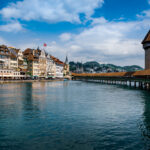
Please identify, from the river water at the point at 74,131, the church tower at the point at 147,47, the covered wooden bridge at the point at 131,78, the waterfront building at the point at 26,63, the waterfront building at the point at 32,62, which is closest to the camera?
the river water at the point at 74,131

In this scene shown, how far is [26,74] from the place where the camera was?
5241 inches

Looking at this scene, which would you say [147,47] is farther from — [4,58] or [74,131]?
[4,58]

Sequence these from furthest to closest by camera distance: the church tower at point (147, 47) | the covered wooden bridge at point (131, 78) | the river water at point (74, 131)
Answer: the church tower at point (147, 47) → the covered wooden bridge at point (131, 78) → the river water at point (74, 131)

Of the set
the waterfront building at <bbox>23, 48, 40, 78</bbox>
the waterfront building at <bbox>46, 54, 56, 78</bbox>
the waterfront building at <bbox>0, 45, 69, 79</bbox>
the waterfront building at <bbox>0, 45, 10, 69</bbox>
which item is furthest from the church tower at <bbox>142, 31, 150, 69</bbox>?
the waterfront building at <bbox>46, 54, 56, 78</bbox>

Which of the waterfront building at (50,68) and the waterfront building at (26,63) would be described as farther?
the waterfront building at (50,68)

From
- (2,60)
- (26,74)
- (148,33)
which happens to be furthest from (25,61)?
(148,33)

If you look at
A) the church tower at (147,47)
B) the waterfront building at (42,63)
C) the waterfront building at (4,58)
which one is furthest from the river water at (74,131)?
the waterfront building at (42,63)

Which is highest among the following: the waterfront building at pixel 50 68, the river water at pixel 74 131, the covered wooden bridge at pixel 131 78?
the waterfront building at pixel 50 68

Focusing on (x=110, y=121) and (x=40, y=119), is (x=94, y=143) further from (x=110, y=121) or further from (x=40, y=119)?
(x=40, y=119)

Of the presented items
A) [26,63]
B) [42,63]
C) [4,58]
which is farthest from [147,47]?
[42,63]

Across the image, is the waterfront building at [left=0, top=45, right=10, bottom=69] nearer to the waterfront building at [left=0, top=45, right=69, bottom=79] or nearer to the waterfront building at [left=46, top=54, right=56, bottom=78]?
the waterfront building at [left=0, top=45, right=69, bottom=79]

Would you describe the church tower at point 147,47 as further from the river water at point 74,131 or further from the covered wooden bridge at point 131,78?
the river water at point 74,131

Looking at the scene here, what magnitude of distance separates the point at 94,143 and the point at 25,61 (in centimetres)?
12489

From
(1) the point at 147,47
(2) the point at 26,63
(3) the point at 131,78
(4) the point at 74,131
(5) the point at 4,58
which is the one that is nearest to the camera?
(4) the point at 74,131
